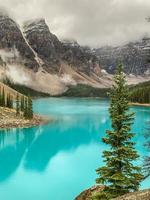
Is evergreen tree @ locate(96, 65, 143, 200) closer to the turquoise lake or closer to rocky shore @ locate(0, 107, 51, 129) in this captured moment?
the turquoise lake

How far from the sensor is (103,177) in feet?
131

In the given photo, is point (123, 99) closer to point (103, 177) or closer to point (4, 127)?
point (103, 177)

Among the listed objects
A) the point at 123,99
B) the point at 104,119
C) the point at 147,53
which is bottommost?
the point at 104,119

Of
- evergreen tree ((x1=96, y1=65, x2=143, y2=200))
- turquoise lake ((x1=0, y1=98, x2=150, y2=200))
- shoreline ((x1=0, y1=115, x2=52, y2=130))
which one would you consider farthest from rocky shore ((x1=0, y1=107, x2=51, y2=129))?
evergreen tree ((x1=96, y1=65, x2=143, y2=200))

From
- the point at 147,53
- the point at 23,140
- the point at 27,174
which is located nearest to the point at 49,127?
the point at 23,140

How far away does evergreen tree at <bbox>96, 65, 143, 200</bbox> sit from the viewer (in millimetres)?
39469

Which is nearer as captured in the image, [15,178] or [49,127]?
[15,178]

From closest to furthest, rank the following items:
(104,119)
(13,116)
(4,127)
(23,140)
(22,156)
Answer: (22,156), (23,140), (4,127), (13,116), (104,119)

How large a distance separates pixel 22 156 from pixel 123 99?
207 ft

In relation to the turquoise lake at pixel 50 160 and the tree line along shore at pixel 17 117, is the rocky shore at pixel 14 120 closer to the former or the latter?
the tree line along shore at pixel 17 117

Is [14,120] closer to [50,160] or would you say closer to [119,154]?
[50,160]

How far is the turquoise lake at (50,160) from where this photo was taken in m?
67.2

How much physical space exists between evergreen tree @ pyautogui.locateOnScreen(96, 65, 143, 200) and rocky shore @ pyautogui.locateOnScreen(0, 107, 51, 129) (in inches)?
4231

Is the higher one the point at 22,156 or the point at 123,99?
the point at 123,99
